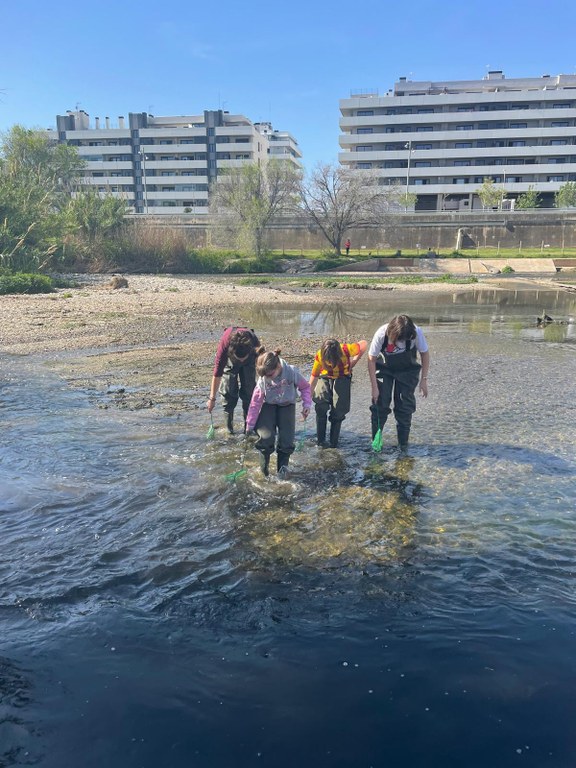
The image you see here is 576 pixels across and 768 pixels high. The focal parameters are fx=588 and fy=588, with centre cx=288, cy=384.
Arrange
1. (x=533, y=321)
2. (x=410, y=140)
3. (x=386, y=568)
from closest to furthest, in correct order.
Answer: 1. (x=386, y=568)
2. (x=533, y=321)
3. (x=410, y=140)

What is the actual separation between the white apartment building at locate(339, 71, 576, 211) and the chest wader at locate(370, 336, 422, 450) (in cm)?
8230

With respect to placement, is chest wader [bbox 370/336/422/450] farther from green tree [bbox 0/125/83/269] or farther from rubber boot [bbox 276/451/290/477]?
green tree [bbox 0/125/83/269]

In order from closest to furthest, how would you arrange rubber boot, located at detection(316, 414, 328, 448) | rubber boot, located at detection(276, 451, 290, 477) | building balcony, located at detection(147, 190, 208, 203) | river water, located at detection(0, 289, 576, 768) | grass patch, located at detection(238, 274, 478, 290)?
river water, located at detection(0, 289, 576, 768)
rubber boot, located at detection(276, 451, 290, 477)
rubber boot, located at detection(316, 414, 328, 448)
grass patch, located at detection(238, 274, 478, 290)
building balcony, located at detection(147, 190, 208, 203)

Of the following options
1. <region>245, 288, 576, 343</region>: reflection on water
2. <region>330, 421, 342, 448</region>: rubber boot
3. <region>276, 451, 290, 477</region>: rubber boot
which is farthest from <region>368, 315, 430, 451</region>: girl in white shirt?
<region>245, 288, 576, 343</region>: reflection on water

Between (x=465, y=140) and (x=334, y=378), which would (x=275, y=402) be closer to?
(x=334, y=378)

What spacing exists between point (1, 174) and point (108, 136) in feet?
235

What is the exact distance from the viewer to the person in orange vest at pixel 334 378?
23.0ft

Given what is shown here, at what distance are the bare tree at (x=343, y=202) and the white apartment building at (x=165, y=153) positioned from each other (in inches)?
1516

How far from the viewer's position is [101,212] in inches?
1710

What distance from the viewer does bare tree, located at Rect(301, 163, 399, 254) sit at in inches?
2212

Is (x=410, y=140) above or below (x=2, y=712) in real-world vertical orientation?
above

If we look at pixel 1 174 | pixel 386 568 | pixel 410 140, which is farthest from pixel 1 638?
pixel 410 140

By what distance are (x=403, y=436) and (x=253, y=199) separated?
5069cm

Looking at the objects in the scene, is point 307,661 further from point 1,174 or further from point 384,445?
point 1,174
